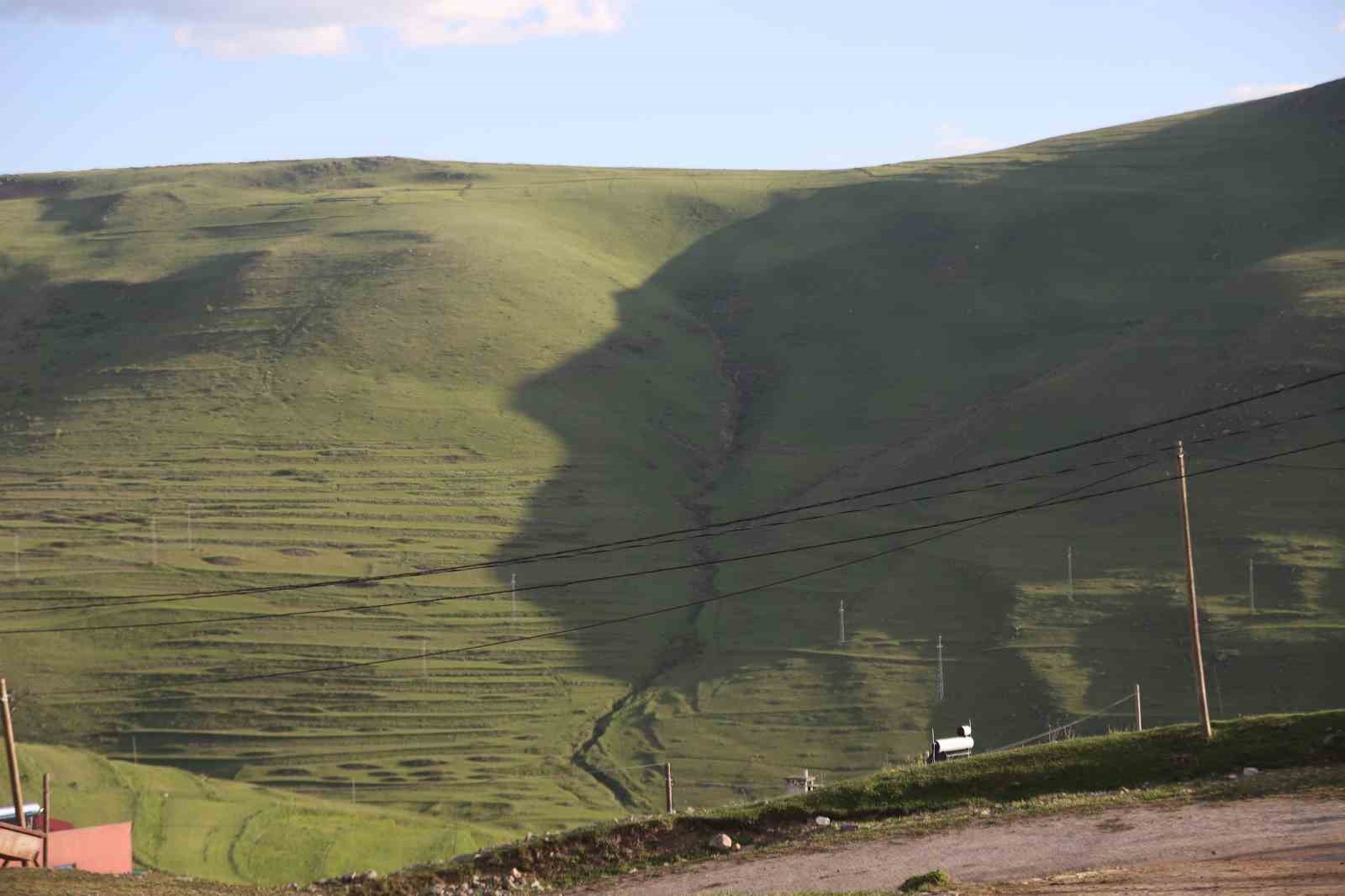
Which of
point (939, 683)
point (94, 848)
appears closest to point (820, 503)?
point (939, 683)

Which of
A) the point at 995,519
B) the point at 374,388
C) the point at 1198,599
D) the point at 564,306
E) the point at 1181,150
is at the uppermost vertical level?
the point at 1181,150

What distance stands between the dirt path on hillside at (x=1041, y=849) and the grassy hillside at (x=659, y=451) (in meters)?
26.1

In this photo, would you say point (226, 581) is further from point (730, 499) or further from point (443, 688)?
point (730, 499)

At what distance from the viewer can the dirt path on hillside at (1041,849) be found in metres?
19.8

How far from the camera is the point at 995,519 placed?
66000 millimetres

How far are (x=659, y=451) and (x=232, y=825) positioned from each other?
46607 mm

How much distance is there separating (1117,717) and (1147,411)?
95.7ft

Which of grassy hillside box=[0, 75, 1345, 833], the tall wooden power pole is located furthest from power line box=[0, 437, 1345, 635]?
the tall wooden power pole

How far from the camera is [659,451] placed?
89625 mm

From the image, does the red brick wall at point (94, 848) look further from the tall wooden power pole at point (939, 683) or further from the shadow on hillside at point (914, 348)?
the tall wooden power pole at point (939, 683)

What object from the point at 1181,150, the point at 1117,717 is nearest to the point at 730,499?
the point at 1117,717

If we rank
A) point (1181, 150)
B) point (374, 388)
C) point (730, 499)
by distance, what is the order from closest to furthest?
1. point (730, 499)
2. point (374, 388)
3. point (1181, 150)

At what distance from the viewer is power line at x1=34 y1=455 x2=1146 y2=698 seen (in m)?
58.5

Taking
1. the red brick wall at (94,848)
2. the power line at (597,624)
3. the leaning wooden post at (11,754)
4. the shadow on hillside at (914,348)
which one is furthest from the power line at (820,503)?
the leaning wooden post at (11,754)
